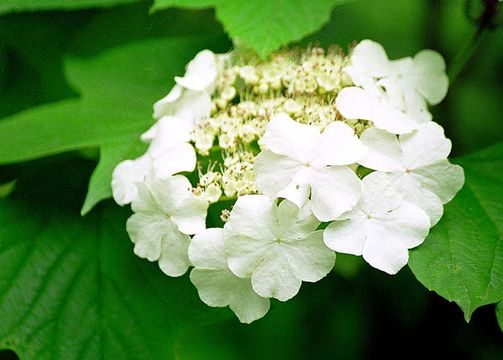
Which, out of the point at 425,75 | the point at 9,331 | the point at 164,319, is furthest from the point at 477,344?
the point at 9,331

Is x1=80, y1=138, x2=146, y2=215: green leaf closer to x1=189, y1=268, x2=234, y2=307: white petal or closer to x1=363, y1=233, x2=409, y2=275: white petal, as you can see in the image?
x1=189, y1=268, x2=234, y2=307: white petal

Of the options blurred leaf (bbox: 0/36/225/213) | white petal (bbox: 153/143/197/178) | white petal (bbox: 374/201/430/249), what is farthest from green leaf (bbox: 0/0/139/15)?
white petal (bbox: 374/201/430/249)

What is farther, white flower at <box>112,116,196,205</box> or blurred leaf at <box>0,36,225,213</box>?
blurred leaf at <box>0,36,225,213</box>

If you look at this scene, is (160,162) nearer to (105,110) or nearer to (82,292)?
(82,292)

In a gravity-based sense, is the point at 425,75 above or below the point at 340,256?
above

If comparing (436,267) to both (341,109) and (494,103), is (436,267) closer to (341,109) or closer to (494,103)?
(341,109)
